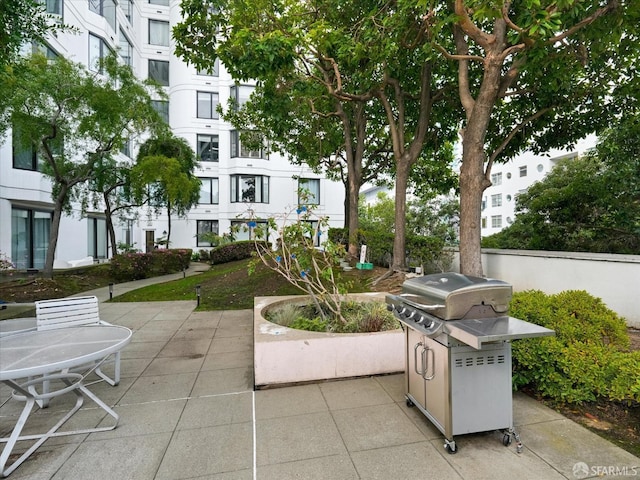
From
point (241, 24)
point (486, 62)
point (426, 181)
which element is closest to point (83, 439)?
point (486, 62)

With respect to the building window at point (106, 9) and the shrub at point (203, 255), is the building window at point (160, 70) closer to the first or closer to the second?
the building window at point (106, 9)

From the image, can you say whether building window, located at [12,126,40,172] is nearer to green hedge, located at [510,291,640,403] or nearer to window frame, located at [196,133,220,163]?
window frame, located at [196,133,220,163]

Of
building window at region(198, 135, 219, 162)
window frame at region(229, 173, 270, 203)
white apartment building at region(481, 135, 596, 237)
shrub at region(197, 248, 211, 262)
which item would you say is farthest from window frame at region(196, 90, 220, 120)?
white apartment building at region(481, 135, 596, 237)

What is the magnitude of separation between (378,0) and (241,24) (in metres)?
3.40

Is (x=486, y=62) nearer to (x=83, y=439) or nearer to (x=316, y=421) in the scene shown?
(x=316, y=421)

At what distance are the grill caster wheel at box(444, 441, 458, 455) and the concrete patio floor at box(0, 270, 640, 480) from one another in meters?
0.03

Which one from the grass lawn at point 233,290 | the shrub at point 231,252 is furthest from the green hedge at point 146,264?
the grass lawn at point 233,290

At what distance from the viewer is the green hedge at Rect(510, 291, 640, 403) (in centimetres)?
302

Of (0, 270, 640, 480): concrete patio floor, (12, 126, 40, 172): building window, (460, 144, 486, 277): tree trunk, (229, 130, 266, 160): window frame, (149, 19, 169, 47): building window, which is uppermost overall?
(149, 19, 169, 47): building window

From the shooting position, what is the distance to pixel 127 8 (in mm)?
21406

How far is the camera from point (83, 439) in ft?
9.36

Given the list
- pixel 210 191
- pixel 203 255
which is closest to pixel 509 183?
pixel 210 191
